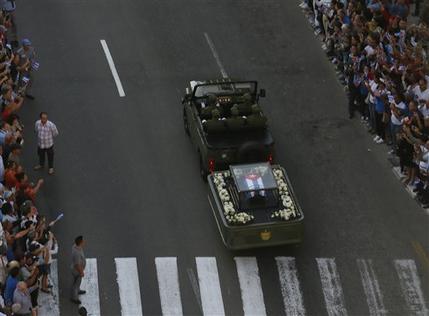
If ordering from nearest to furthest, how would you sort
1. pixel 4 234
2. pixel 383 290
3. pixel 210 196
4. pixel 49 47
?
pixel 4 234 < pixel 383 290 < pixel 210 196 < pixel 49 47

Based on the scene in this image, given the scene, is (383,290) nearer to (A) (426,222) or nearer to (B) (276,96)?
(A) (426,222)

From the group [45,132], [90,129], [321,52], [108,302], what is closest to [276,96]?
[321,52]

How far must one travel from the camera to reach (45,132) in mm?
25719

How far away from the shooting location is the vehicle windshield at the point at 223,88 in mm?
27606

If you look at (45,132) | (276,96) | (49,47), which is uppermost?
(49,47)

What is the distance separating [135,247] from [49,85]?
7905mm

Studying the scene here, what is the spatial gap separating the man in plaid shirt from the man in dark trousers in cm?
447

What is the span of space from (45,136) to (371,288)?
8694 mm

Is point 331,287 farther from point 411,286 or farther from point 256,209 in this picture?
point 256,209

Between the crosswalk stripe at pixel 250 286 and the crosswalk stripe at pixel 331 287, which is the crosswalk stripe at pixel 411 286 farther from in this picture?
the crosswalk stripe at pixel 250 286

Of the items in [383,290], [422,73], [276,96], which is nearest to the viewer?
[383,290]

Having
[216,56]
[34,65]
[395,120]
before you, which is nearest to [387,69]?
[395,120]

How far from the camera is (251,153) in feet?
83.8

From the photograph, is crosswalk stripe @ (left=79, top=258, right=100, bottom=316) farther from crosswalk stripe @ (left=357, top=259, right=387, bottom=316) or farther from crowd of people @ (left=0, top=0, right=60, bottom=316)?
crosswalk stripe @ (left=357, top=259, right=387, bottom=316)
